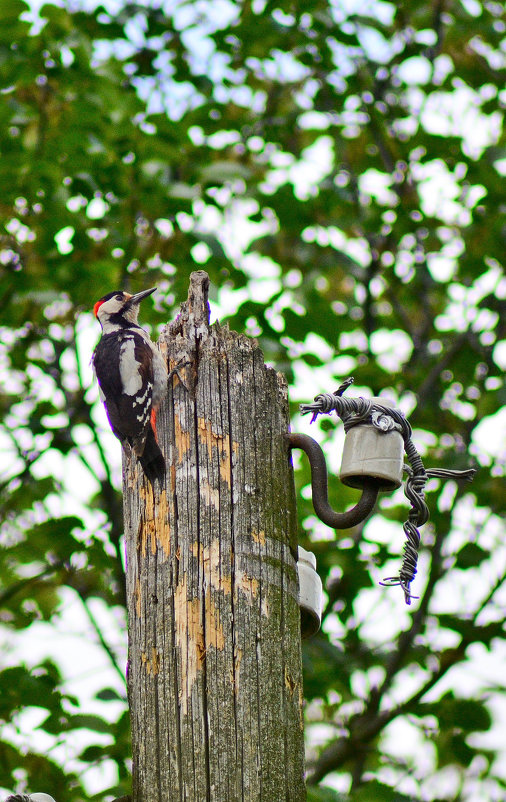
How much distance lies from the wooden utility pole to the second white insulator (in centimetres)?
15

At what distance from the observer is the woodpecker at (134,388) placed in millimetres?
2307

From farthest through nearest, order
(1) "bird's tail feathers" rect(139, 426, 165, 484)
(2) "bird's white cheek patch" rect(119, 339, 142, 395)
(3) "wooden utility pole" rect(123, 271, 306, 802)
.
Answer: (2) "bird's white cheek patch" rect(119, 339, 142, 395)
(1) "bird's tail feathers" rect(139, 426, 165, 484)
(3) "wooden utility pole" rect(123, 271, 306, 802)

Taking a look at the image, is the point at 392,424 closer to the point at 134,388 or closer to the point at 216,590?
the point at 216,590

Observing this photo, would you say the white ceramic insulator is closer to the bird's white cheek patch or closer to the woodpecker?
the woodpecker

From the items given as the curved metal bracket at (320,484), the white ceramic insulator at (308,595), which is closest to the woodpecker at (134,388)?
the curved metal bracket at (320,484)

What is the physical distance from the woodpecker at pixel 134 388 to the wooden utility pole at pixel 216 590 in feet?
0.12

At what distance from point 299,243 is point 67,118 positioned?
5.97 ft

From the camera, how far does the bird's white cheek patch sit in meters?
2.67

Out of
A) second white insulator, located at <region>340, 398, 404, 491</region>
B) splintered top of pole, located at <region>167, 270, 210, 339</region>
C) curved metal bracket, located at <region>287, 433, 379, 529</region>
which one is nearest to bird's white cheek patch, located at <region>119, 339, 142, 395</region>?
splintered top of pole, located at <region>167, 270, 210, 339</region>

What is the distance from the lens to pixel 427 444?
650 centimetres

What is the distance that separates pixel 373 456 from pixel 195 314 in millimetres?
541

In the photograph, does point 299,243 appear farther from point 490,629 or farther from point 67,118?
point 490,629

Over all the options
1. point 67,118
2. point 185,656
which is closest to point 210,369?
point 185,656

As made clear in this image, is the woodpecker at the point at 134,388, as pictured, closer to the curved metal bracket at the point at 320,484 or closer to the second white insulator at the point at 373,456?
the curved metal bracket at the point at 320,484
